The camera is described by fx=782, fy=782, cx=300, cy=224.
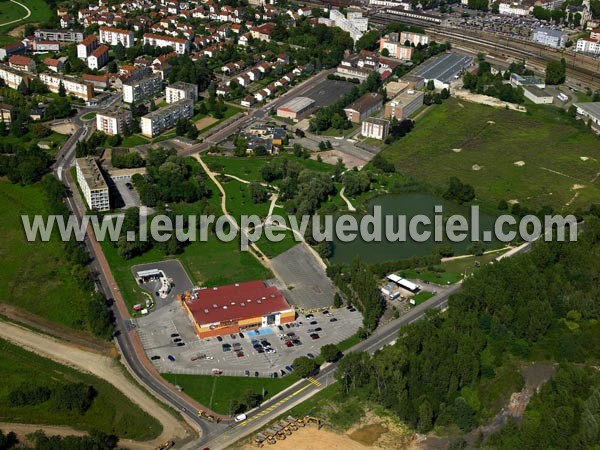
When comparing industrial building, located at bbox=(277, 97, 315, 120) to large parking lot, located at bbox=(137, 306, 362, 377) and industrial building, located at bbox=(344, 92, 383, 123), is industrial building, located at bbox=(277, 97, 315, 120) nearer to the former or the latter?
industrial building, located at bbox=(344, 92, 383, 123)

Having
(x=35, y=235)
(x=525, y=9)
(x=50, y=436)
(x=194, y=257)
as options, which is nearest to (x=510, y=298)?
(x=194, y=257)

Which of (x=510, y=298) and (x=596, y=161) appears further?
(x=596, y=161)

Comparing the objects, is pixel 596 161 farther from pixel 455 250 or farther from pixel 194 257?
pixel 194 257

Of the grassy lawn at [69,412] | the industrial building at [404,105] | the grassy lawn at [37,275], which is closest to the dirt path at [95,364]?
the grassy lawn at [69,412]

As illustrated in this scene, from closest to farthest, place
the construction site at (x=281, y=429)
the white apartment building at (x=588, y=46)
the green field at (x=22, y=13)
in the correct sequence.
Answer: the construction site at (x=281, y=429) → the green field at (x=22, y=13) → the white apartment building at (x=588, y=46)

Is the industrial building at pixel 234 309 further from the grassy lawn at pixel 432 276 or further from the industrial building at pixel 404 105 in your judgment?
the industrial building at pixel 404 105

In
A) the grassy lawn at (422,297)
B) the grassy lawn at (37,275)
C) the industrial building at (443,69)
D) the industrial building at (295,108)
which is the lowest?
the industrial building at (443,69)

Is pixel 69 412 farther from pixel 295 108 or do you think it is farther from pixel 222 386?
pixel 295 108
